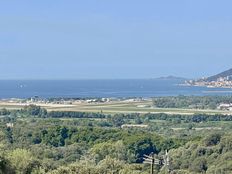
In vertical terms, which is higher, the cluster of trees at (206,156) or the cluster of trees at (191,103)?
the cluster of trees at (191,103)

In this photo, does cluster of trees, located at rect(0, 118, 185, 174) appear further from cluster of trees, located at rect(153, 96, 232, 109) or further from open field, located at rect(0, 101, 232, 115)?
cluster of trees, located at rect(153, 96, 232, 109)

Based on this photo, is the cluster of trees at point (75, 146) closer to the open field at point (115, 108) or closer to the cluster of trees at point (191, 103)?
the open field at point (115, 108)

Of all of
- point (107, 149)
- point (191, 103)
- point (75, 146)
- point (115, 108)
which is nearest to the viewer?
point (107, 149)

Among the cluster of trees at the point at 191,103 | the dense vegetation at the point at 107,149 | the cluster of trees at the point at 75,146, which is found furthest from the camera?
the cluster of trees at the point at 191,103

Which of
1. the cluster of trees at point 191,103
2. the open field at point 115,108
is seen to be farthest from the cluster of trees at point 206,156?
the cluster of trees at point 191,103

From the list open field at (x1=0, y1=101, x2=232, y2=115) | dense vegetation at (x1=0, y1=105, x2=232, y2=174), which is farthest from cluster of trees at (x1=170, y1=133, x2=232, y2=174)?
open field at (x1=0, y1=101, x2=232, y2=115)

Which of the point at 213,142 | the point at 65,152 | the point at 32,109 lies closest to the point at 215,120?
the point at 32,109

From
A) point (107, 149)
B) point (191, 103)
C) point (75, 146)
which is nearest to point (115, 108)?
point (191, 103)

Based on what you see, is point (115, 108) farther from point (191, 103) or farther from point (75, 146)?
point (75, 146)
